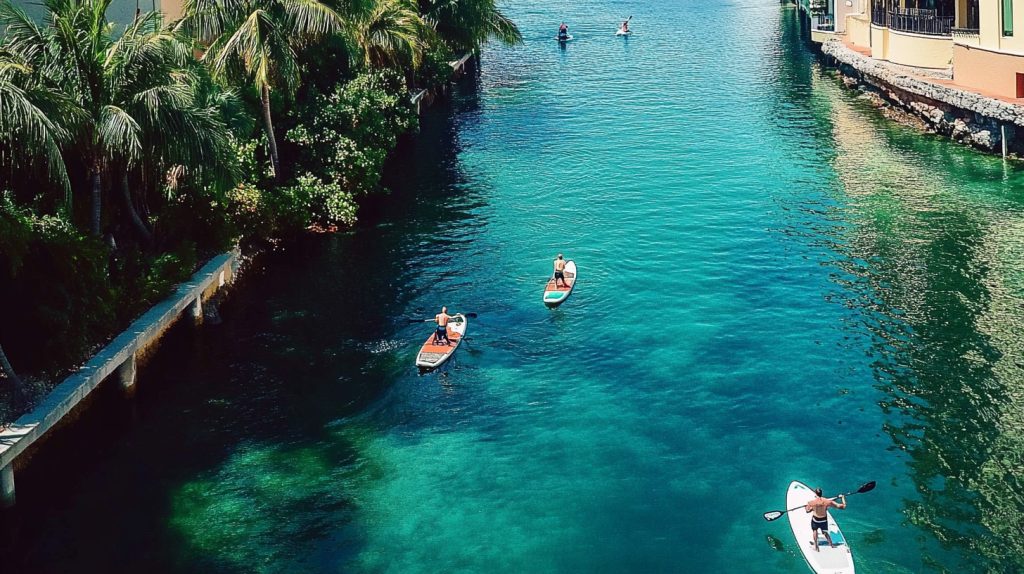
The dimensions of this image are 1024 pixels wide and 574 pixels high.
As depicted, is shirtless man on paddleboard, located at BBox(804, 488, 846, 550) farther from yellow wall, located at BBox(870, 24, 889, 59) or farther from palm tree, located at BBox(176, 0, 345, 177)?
yellow wall, located at BBox(870, 24, 889, 59)

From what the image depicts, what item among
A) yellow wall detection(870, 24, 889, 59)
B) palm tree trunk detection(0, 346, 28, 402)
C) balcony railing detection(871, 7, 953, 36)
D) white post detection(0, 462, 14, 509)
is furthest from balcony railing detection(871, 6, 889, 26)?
white post detection(0, 462, 14, 509)

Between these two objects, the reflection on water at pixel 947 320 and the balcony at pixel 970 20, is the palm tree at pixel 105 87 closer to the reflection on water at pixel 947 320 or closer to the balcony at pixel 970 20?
the reflection on water at pixel 947 320

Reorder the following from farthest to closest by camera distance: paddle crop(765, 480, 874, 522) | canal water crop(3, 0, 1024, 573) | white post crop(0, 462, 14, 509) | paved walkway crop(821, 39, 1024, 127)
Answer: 1. paved walkway crop(821, 39, 1024, 127)
2. white post crop(0, 462, 14, 509)
3. canal water crop(3, 0, 1024, 573)
4. paddle crop(765, 480, 874, 522)

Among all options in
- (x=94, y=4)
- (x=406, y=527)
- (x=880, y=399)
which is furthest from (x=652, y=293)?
(x=94, y=4)

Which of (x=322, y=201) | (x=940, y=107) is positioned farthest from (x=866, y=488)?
(x=940, y=107)

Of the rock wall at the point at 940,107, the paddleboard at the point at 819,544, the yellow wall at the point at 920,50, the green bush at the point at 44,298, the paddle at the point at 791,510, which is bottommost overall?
the paddleboard at the point at 819,544

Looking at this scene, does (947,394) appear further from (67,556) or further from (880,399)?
(67,556)

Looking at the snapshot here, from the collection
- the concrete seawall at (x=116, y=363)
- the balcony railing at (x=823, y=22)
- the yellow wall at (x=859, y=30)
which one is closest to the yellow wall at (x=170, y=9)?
the concrete seawall at (x=116, y=363)
